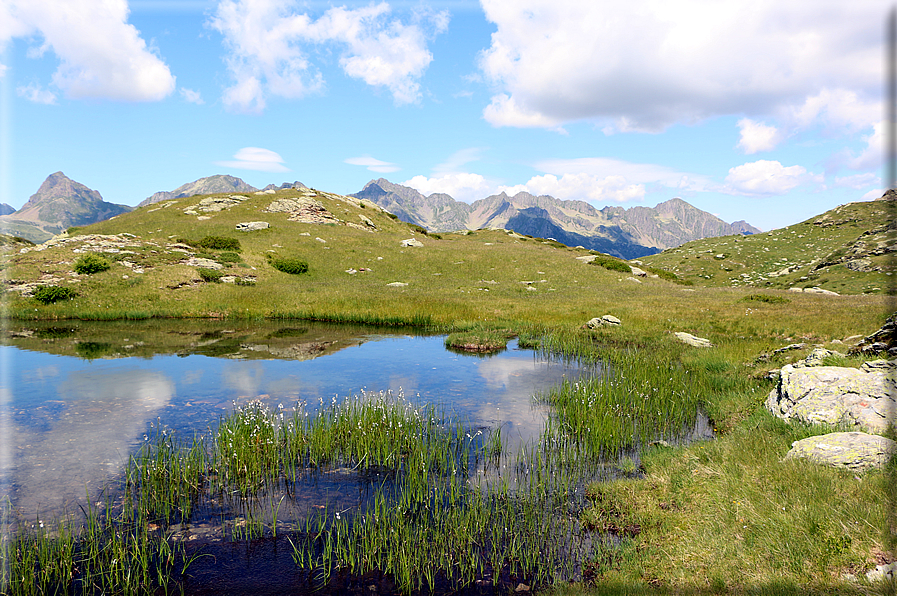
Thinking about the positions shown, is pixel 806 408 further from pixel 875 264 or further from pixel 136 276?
pixel 875 264

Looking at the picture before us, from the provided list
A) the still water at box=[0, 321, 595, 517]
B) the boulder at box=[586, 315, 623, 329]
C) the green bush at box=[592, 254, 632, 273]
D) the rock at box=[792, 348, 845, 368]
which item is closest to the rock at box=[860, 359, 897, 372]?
the rock at box=[792, 348, 845, 368]

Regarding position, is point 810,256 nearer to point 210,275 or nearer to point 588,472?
point 588,472

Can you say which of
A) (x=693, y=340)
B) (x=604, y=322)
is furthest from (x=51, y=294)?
(x=693, y=340)

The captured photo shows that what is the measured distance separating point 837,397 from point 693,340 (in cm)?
1480

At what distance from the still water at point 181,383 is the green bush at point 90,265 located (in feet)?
34.9

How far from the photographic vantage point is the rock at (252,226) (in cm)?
7046

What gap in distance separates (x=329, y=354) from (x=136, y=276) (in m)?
29.7

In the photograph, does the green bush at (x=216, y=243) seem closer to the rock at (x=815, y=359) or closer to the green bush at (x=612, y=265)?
the green bush at (x=612, y=265)

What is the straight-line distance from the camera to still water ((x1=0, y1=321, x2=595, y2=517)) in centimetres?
1164

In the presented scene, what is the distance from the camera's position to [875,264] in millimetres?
58781

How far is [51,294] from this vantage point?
3694cm

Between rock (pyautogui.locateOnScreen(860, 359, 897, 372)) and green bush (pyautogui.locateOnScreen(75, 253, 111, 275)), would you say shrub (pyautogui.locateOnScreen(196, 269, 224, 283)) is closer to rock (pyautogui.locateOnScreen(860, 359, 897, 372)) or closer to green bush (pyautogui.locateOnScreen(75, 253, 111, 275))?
green bush (pyautogui.locateOnScreen(75, 253, 111, 275))

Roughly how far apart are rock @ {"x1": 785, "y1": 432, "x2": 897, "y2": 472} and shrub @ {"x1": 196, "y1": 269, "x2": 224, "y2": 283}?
47815mm

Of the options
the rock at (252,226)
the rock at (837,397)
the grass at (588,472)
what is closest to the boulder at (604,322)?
the grass at (588,472)
